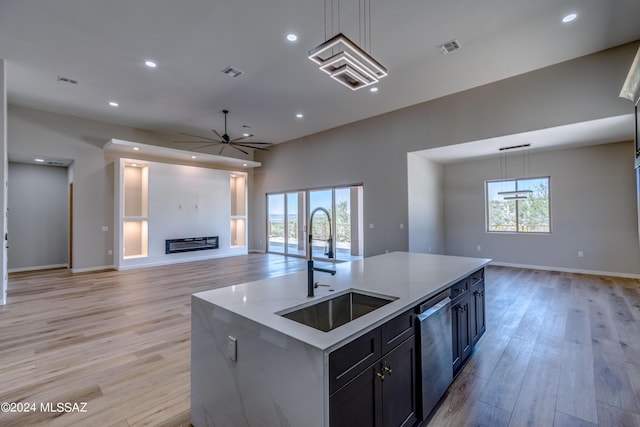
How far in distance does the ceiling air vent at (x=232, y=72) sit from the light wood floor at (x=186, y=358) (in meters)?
3.86

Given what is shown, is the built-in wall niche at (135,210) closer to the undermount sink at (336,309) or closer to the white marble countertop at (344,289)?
the white marble countertop at (344,289)

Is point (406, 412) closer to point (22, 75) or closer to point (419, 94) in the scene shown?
point (419, 94)

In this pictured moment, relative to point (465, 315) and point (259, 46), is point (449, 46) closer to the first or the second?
point (259, 46)

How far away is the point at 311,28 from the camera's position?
3760mm

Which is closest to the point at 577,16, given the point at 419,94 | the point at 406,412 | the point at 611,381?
the point at 419,94

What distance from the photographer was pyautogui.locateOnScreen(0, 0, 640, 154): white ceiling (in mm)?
3416

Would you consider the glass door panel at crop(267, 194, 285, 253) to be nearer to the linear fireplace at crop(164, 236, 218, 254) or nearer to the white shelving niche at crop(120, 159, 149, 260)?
the linear fireplace at crop(164, 236, 218, 254)

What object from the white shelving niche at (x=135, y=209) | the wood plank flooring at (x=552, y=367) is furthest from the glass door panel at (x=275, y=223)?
the wood plank flooring at (x=552, y=367)

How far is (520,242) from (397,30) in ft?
20.3

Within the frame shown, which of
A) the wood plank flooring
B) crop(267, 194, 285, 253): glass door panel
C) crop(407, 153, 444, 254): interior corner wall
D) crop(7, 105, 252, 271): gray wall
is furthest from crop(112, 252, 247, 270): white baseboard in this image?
the wood plank flooring

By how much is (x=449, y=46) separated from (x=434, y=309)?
4092mm

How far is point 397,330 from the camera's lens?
151cm

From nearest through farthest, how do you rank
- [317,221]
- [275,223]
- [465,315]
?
[465,315] → [317,221] → [275,223]

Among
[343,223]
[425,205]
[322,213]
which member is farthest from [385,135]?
[322,213]
